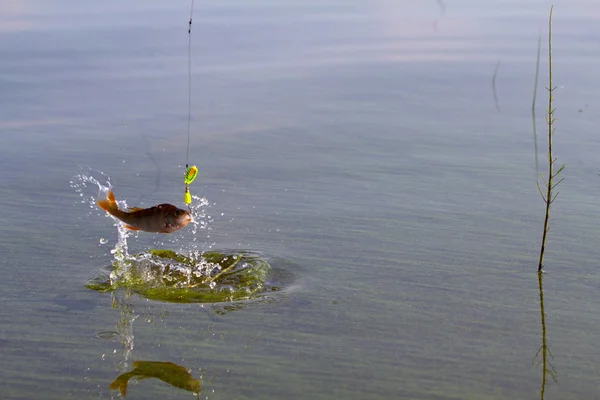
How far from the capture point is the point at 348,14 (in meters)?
15.2

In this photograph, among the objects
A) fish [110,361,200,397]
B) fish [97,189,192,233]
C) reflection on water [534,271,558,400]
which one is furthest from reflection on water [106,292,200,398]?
reflection on water [534,271,558,400]

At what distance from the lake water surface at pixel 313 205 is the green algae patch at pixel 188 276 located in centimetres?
12

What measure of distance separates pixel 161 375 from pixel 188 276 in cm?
133

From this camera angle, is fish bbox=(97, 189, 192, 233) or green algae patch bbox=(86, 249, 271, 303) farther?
green algae patch bbox=(86, 249, 271, 303)

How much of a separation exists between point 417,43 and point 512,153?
5.25 metres

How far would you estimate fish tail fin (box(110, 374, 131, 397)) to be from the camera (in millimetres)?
3975

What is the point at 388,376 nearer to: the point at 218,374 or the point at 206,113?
the point at 218,374

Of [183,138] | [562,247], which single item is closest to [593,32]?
[183,138]

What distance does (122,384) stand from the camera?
403 cm

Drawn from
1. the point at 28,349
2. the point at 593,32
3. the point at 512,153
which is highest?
the point at 593,32

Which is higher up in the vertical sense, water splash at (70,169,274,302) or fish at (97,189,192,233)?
fish at (97,189,192,233)

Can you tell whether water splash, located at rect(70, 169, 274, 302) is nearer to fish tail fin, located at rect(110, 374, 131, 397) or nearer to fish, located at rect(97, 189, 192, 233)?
fish, located at rect(97, 189, 192, 233)

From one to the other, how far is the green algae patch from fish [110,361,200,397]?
0.85 m

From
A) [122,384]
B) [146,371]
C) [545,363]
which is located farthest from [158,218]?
[545,363]
